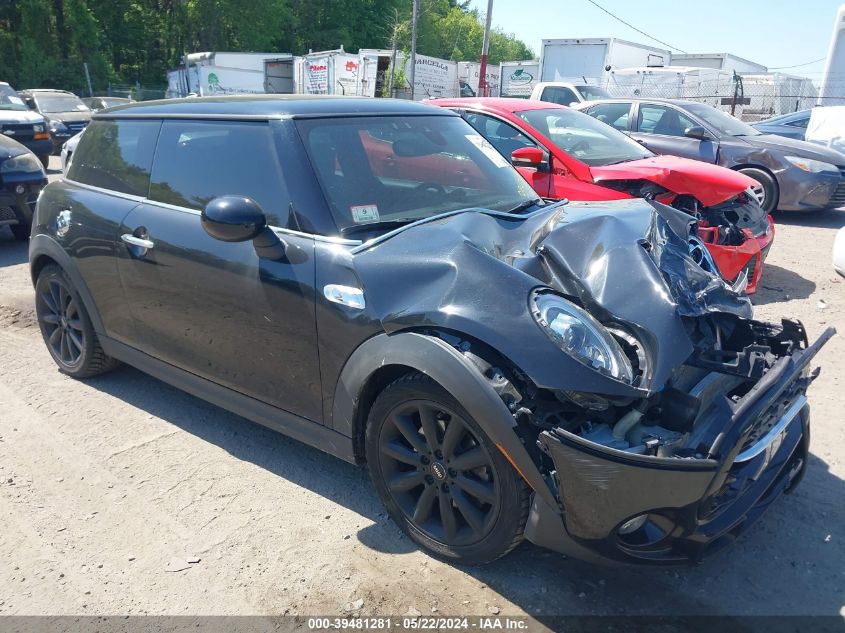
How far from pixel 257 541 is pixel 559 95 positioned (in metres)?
13.4

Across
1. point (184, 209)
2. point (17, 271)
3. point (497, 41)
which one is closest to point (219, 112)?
point (184, 209)

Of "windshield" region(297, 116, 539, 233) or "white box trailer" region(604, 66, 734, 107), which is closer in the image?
"windshield" region(297, 116, 539, 233)

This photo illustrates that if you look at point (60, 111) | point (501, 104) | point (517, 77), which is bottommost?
point (60, 111)

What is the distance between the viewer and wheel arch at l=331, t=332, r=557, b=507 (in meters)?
2.29

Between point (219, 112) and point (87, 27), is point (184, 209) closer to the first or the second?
point (219, 112)

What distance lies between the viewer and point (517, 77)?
32469 mm

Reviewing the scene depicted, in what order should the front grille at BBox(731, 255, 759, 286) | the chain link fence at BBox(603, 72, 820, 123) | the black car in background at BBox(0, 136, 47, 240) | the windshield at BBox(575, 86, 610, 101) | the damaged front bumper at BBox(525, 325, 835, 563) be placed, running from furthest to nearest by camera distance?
the chain link fence at BBox(603, 72, 820, 123) → the windshield at BBox(575, 86, 610, 101) → the black car in background at BBox(0, 136, 47, 240) → the front grille at BBox(731, 255, 759, 286) → the damaged front bumper at BBox(525, 325, 835, 563)

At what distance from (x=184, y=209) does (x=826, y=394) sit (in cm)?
393

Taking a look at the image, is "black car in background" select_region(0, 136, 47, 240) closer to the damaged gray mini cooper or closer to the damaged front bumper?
the damaged gray mini cooper

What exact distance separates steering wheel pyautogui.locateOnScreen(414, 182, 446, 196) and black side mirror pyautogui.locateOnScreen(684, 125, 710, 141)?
672 cm

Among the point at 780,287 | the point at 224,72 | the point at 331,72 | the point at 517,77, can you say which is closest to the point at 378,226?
the point at 780,287

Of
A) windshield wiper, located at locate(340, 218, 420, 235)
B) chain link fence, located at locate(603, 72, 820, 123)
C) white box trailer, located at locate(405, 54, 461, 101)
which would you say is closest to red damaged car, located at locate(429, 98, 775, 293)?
windshield wiper, located at locate(340, 218, 420, 235)

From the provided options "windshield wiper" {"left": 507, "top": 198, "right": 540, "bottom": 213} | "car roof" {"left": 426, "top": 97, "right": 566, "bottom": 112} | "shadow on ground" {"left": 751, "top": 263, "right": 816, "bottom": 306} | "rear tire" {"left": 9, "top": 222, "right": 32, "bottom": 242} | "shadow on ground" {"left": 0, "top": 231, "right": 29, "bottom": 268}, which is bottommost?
"shadow on ground" {"left": 0, "top": 231, "right": 29, "bottom": 268}

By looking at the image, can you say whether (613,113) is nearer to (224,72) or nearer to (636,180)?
(636,180)
